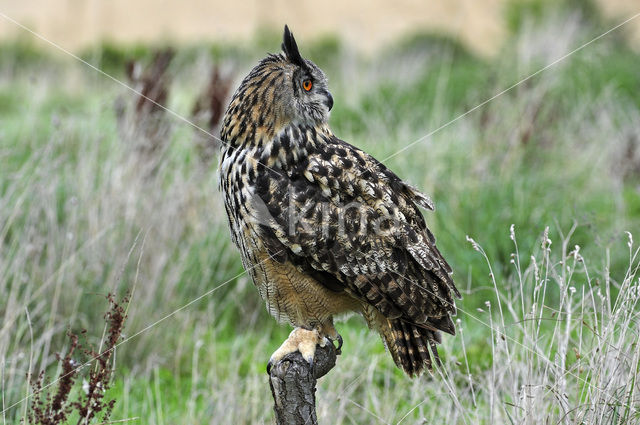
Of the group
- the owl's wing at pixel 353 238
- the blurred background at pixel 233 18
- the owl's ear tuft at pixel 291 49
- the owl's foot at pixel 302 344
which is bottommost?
the owl's foot at pixel 302 344

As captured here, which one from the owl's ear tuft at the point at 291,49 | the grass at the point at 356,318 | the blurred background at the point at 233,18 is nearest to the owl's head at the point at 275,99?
the owl's ear tuft at the point at 291,49

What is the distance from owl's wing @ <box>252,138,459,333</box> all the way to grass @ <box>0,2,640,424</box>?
24 cm

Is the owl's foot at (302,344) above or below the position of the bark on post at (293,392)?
above

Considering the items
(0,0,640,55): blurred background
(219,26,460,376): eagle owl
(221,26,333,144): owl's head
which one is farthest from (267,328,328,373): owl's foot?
(0,0,640,55): blurred background

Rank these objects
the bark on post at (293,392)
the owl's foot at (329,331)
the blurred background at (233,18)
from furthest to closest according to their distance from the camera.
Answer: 1. the blurred background at (233,18)
2. the owl's foot at (329,331)
3. the bark on post at (293,392)

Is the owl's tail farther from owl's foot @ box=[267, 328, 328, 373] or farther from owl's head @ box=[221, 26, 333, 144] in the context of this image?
owl's head @ box=[221, 26, 333, 144]

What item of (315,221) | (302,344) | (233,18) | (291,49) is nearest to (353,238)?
(315,221)

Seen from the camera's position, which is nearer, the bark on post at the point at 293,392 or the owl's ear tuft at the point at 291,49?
the bark on post at the point at 293,392

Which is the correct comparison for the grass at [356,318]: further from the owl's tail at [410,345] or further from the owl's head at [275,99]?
the owl's head at [275,99]

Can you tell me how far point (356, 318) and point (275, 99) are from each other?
6.27 feet

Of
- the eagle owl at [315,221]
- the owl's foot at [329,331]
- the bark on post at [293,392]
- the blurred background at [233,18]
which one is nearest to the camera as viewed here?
the bark on post at [293,392]

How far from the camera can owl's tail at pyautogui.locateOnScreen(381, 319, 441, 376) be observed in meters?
2.43

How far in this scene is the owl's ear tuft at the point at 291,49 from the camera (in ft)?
7.89

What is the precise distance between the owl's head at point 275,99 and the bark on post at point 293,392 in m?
0.70
